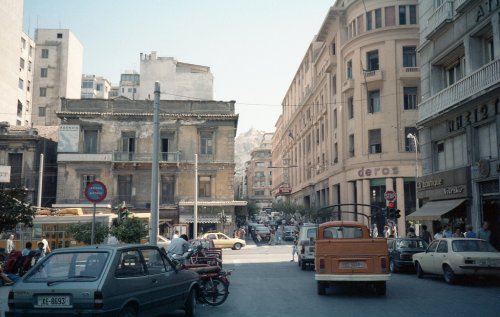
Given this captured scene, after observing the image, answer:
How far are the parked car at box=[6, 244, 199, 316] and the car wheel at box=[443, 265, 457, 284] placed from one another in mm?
9420

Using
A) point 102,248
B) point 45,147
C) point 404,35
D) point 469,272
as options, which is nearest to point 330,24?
point 404,35

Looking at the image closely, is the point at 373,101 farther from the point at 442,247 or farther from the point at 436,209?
the point at 442,247

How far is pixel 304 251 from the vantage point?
2031 centimetres

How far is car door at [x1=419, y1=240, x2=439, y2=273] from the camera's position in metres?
15.7

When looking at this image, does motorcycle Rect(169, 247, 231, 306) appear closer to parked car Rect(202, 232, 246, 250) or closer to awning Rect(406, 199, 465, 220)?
awning Rect(406, 199, 465, 220)

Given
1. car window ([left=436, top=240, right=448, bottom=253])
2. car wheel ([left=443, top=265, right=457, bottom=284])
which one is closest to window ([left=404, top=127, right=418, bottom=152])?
car window ([left=436, top=240, right=448, bottom=253])

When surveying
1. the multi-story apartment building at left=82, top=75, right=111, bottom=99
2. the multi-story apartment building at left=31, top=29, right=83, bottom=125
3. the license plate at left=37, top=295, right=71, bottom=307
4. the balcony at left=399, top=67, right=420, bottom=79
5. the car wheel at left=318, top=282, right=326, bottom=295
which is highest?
the multi-story apartment building at left=82, top=75, right=111, bottom=99

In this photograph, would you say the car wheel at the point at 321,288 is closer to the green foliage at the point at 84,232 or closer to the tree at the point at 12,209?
the tree at the point at 12,209

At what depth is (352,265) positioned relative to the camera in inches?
485

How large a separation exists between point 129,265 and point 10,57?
6078 centimetres

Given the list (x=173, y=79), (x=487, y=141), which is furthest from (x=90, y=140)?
(x=487, y=141)

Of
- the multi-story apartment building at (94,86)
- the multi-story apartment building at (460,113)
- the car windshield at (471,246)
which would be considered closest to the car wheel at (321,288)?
the car windshield at (471,246)

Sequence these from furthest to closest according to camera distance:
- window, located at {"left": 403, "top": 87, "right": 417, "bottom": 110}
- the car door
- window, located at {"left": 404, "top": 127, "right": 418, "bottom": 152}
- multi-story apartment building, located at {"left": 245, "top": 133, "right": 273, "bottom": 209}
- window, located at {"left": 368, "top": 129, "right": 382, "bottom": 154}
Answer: multi-story apartment building, located at {"left": 245, "top": 133, "right": 273, "bottom": 209}, window, located at {"left": 368, "top": 129, "right": 382, "bottom": 154}, window, located at {"left": 403, "top": 87, "right": 417, "bottom": 110}, window, located at {"left": 404, "top": 127, "right": 418, "bottom": 152}, the car door

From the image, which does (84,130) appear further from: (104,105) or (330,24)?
(330,24)
